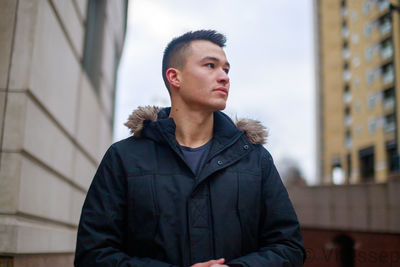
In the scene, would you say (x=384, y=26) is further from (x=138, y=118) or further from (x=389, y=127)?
(x=138, y=118)

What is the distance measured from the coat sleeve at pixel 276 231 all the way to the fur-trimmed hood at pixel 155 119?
168mm

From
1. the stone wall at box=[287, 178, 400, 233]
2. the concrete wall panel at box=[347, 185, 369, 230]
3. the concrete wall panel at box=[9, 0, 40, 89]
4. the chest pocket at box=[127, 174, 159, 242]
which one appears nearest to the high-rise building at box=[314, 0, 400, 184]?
the stone wall at box=[287, 178, 400, 233]

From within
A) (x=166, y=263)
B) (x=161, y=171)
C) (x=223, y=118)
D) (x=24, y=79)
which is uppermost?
(x=24, y=79)

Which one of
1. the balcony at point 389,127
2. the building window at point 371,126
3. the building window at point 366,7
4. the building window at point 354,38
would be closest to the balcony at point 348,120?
the building window at point 371,126

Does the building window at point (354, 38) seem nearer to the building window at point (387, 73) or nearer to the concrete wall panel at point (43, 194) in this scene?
the building window at point (387, 73)

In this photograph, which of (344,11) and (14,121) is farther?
(344,11)

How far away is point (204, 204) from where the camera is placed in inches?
106

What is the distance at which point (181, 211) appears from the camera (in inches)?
104

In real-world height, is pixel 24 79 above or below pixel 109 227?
above

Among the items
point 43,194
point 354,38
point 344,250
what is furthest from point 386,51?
point 43,194

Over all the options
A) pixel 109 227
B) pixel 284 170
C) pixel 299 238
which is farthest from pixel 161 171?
pixel 284 170

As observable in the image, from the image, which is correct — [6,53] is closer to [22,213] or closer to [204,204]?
[22,213]

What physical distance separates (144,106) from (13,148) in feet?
4.94

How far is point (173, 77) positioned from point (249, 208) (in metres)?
0.94
